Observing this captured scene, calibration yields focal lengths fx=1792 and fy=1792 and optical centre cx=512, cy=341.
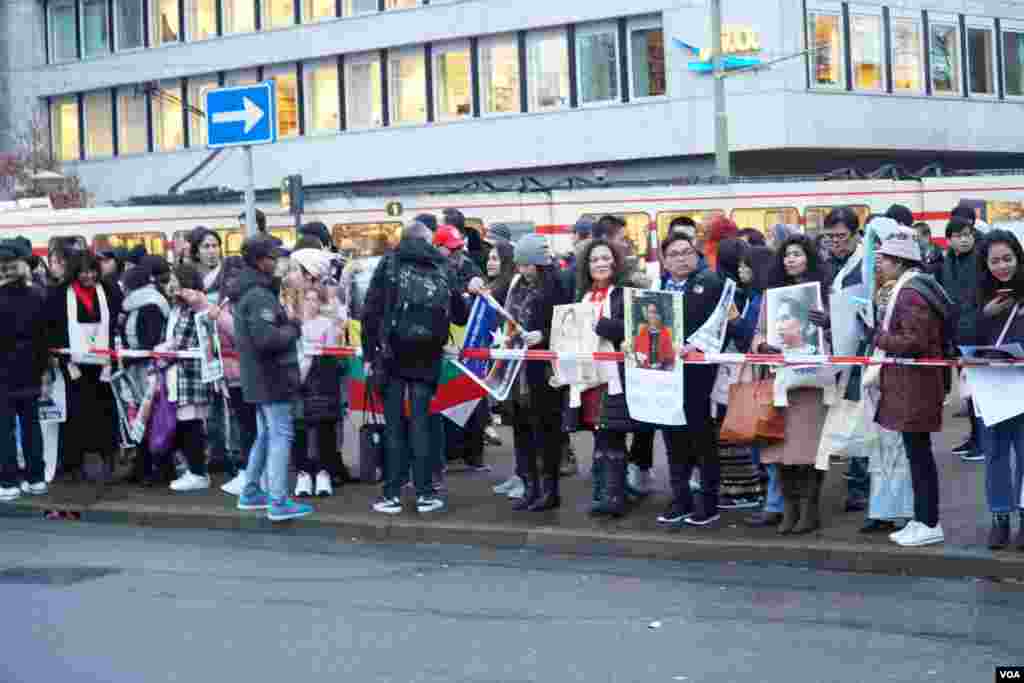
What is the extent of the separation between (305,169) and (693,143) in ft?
42.4

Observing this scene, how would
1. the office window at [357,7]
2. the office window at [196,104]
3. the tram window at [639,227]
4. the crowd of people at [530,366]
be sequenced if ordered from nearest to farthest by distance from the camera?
the crowd of people at [530,366]
the tram window at [639,227]
the office window at [357,7]
the office window at [196,104]

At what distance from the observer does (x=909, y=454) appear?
10.7 metres

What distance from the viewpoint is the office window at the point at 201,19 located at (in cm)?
5428

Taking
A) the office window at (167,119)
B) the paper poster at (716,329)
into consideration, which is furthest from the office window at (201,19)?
the paper poster at (716,329)

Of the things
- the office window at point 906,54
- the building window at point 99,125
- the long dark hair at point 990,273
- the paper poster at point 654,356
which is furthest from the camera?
the building window at point 99,125

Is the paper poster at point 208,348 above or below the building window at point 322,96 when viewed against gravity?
below

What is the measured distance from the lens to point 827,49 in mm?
45906

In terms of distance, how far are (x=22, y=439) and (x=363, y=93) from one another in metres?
37.7

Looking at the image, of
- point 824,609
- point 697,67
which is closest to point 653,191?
point 697,67

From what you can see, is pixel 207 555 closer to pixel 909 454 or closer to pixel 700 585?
pixel 700 585

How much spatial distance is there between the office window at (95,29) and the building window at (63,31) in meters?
0.48

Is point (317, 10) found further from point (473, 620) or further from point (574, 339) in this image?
point (473, 620)

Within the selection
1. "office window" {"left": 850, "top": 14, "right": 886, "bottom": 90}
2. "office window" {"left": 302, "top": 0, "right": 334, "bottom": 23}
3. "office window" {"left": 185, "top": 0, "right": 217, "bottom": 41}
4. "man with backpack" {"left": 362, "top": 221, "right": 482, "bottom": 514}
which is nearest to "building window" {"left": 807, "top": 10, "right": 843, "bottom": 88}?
"office window" {"left": 850, "top": 14, "right": 886, "bottom": 90}

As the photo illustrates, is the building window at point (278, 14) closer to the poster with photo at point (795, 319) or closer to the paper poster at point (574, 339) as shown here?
the paper poster at point (574, 339)
